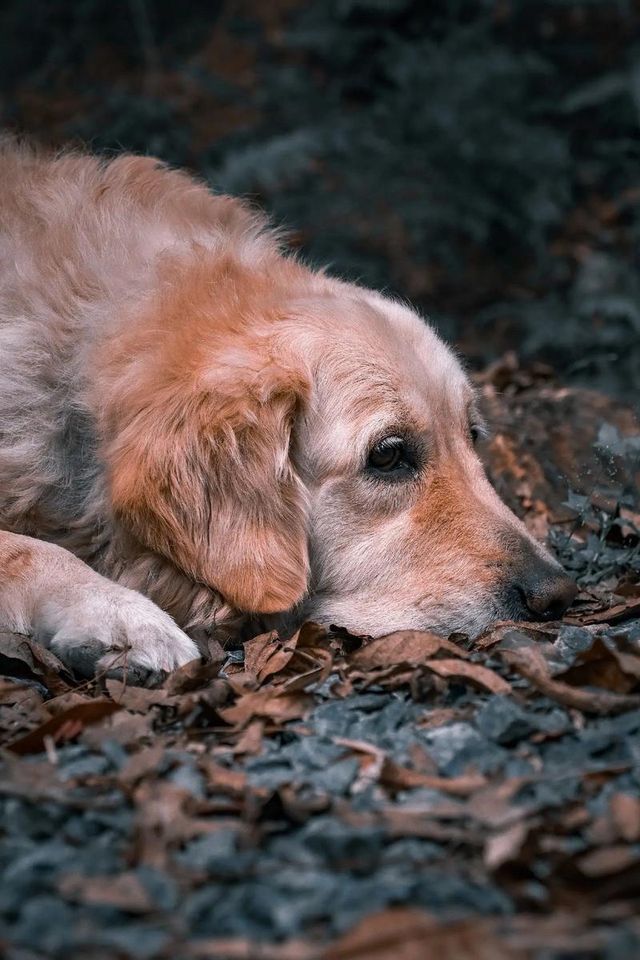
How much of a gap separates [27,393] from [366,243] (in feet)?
17.3

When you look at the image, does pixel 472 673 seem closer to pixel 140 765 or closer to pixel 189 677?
pixel 189 677

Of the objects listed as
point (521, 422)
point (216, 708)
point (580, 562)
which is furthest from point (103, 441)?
point (521, 422)

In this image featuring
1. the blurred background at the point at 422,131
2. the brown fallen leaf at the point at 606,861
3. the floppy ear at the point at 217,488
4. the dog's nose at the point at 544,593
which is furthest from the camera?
the blurred background at the point at 422,131

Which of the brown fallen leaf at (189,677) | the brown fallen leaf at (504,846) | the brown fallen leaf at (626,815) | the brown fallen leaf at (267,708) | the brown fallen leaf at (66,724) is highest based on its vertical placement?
the brown fallen leaf at (504,846)

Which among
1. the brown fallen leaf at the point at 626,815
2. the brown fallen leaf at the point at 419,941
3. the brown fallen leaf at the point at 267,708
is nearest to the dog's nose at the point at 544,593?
the brown fallen leaf at the point at 267,708

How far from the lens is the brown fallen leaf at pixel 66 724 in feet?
8.84

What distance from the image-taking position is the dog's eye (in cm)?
386

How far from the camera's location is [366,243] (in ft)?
28.6

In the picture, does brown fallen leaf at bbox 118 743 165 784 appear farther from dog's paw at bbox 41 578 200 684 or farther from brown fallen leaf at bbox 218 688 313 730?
dog's paw at bbox 41 578 200 684

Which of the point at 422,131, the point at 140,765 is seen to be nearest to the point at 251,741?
the point at 140,765

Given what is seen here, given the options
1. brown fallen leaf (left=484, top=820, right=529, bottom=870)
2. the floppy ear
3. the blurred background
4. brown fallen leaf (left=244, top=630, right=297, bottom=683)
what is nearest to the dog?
the floppy ear

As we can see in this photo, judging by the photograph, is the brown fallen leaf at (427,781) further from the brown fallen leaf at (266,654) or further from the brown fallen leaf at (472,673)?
the brown fallen leaf at (266,654)

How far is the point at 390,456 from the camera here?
3.88 metres

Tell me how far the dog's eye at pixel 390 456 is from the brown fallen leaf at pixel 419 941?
2171mm
